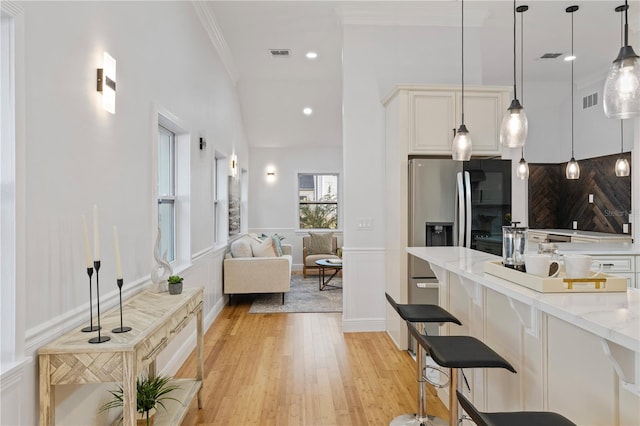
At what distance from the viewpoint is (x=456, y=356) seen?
5.91 feet

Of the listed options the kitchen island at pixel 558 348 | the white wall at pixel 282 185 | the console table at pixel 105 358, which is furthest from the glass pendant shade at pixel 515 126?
the white wall at pixel 282 185

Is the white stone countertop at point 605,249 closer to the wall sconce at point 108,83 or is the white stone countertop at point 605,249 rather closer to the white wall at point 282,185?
the wall sconce at point 108,83

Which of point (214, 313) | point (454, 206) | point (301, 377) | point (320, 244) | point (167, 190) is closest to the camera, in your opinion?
point (301, 377)

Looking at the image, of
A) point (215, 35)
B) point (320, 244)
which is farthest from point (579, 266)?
point (320, 244)

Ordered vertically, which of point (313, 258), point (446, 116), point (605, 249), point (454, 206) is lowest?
point (313, 258)

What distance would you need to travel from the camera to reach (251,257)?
19.5 feet

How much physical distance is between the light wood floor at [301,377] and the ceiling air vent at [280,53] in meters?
3.61

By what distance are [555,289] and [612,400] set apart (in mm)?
406

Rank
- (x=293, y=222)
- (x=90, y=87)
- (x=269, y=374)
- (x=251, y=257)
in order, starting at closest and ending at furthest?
(x=90, y=87), (x=269, y=374), (x=251, y=257), (x=293, y=222)

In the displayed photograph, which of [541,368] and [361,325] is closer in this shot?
[541,368]

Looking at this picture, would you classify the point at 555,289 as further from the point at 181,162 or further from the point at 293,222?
the point at 293,222

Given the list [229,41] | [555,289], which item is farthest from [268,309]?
[555,289]

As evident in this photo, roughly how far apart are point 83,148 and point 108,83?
1.43 ft

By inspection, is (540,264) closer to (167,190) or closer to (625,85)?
(625,85)
